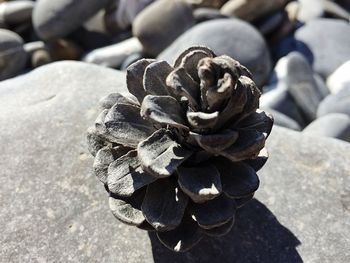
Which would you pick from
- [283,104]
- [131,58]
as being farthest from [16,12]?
[283,104]

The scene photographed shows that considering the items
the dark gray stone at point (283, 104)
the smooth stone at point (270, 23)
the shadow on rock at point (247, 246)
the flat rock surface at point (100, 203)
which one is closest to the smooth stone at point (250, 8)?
the smooth stone at point (270, 23)

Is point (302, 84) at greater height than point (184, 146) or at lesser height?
lesser

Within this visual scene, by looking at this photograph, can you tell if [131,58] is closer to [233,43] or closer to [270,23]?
[233,43]

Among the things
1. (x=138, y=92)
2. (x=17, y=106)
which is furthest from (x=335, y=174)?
(x=17, y=106)

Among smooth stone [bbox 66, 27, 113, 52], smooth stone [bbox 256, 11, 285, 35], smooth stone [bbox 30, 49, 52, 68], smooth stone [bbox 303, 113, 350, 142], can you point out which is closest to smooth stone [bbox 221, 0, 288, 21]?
smooth stone [bbox 256, 11, 285, 35]

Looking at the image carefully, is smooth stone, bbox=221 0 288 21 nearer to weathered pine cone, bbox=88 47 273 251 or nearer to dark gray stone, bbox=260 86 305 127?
dark gray stone, bbox=260 86 305 127

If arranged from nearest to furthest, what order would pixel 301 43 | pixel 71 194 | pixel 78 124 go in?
pixel 71 194 < pixel 78 124 < pixel 301 43

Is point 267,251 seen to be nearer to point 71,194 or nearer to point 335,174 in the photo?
point 335,174

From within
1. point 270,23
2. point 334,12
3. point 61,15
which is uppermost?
point 61,15
